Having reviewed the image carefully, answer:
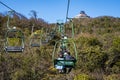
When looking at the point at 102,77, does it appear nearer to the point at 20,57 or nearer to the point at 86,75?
the point at 86,75

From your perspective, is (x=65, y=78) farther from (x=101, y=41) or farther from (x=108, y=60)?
(x=101, y=41)

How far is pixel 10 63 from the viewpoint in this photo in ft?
57.1

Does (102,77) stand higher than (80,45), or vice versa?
(80,45)

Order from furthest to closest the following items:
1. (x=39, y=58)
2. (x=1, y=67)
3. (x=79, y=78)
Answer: (x=39, y=58)
(x=1, y=67)
(x=79, y=78)

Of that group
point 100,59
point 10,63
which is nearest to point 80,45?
point 100,59

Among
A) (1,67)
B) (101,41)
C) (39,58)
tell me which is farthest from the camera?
(101,41)

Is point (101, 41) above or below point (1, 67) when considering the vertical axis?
above

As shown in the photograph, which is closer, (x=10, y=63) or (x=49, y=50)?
(x=10, y=63)

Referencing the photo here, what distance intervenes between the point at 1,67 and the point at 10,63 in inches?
19.3

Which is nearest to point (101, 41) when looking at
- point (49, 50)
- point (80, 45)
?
point (80, 45)

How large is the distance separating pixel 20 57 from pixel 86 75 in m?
3.76

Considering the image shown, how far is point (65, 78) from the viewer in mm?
16578

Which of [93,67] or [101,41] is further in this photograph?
[101,41]

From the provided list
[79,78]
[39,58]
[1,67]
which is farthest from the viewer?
[39,58]
